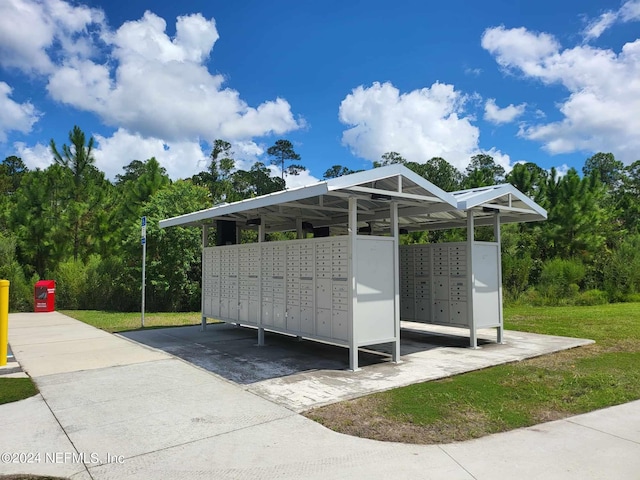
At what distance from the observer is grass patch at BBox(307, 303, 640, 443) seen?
4.66 m

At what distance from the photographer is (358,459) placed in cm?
393

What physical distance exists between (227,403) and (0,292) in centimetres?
472

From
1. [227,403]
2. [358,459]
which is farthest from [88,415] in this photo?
[358,459]

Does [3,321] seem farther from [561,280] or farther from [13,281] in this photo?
[561,280]

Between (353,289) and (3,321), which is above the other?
(353,289)

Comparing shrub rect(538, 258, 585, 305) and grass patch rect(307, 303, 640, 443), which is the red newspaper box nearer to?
grass patch rect(307, 303, 640, 443)

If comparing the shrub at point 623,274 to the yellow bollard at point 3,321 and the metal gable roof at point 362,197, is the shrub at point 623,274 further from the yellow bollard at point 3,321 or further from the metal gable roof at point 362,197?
the yellow bollard at point 3,321

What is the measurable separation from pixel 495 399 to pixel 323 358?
3417mm

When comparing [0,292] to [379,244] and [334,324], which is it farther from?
[379,244]

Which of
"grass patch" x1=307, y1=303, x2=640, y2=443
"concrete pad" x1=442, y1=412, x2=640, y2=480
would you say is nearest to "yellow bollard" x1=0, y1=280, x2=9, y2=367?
"grass patch" x1=307, y1=303, x2=640, y2=443

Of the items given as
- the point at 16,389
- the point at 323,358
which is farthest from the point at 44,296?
the point at 323,358

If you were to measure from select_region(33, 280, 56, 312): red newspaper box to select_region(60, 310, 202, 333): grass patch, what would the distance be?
0.58 meters

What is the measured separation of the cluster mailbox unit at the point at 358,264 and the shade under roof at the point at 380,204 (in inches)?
1.0

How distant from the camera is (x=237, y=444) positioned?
426 centimetres
